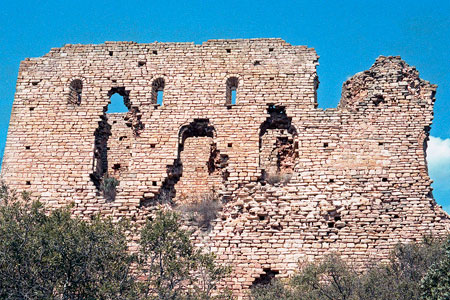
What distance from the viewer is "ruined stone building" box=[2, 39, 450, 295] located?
599 inches

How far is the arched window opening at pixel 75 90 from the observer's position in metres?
17.3

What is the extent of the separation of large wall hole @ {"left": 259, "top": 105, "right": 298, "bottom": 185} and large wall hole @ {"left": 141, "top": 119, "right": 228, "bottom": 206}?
1.12m

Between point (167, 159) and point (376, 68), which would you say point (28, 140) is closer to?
point (167, 159)

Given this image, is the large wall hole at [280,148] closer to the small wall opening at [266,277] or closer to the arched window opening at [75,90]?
the small wall opening at [266,277]

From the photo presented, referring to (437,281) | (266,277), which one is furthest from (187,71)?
(437,281)

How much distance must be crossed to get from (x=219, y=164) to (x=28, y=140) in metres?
4.55

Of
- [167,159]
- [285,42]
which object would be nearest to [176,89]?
[167,159]

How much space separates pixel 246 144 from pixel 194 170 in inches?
194

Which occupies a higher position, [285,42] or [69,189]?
[285,42]

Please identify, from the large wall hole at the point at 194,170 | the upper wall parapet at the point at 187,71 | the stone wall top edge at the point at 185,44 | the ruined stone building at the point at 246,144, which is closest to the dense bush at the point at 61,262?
the ruined stone building at the point at 246,144

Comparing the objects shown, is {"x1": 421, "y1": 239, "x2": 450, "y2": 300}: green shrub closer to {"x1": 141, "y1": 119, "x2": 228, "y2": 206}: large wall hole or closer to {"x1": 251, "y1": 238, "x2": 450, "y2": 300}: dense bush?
{"x1": 251, "y1": 238, "x2": 450, "y2": 300}: dense bush

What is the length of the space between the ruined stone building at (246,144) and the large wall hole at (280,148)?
0.12 feet

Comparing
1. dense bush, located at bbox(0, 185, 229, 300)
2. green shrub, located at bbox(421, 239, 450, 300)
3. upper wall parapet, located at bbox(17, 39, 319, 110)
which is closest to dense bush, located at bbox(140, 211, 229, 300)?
dense bush, located at bbox(0, 185, 229, 300)

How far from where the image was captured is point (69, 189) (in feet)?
52.9
